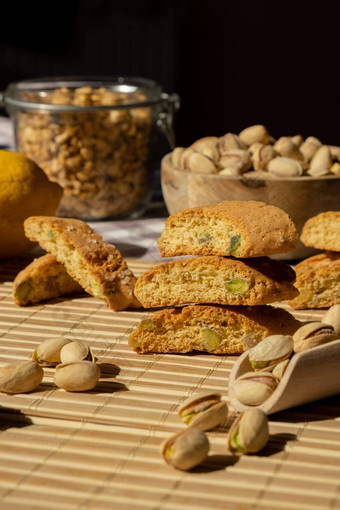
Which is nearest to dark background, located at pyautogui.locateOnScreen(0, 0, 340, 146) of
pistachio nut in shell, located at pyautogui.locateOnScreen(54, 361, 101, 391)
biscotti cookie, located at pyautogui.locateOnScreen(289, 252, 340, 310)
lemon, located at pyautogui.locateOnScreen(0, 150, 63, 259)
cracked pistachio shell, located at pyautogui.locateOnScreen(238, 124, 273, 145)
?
cracked pistachio shell, located at pyautogui.locateOnScreen(238, 124, 273, 145)

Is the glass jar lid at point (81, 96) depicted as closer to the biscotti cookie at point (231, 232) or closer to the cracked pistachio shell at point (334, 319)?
the biscotti cookie at point (231, 232)

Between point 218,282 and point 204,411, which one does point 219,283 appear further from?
point 204,411

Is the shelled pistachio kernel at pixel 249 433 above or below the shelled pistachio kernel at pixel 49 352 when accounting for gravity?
above

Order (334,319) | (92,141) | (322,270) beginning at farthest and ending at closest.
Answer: (92,141) < (322,270) < (334,319)

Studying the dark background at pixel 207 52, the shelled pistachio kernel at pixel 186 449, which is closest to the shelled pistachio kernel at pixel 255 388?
the shelled pistachio kernel at pixel 186 449

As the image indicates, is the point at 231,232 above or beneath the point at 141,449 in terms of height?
above

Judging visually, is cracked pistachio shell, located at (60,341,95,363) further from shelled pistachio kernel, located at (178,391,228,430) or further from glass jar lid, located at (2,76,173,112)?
glass jar lid, located at (2,76,173,112)

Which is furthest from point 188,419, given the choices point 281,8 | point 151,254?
point 281,8

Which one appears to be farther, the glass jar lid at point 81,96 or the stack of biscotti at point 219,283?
the glass jar lid at point 81,96

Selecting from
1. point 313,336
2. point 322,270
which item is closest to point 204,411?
point 313,336
